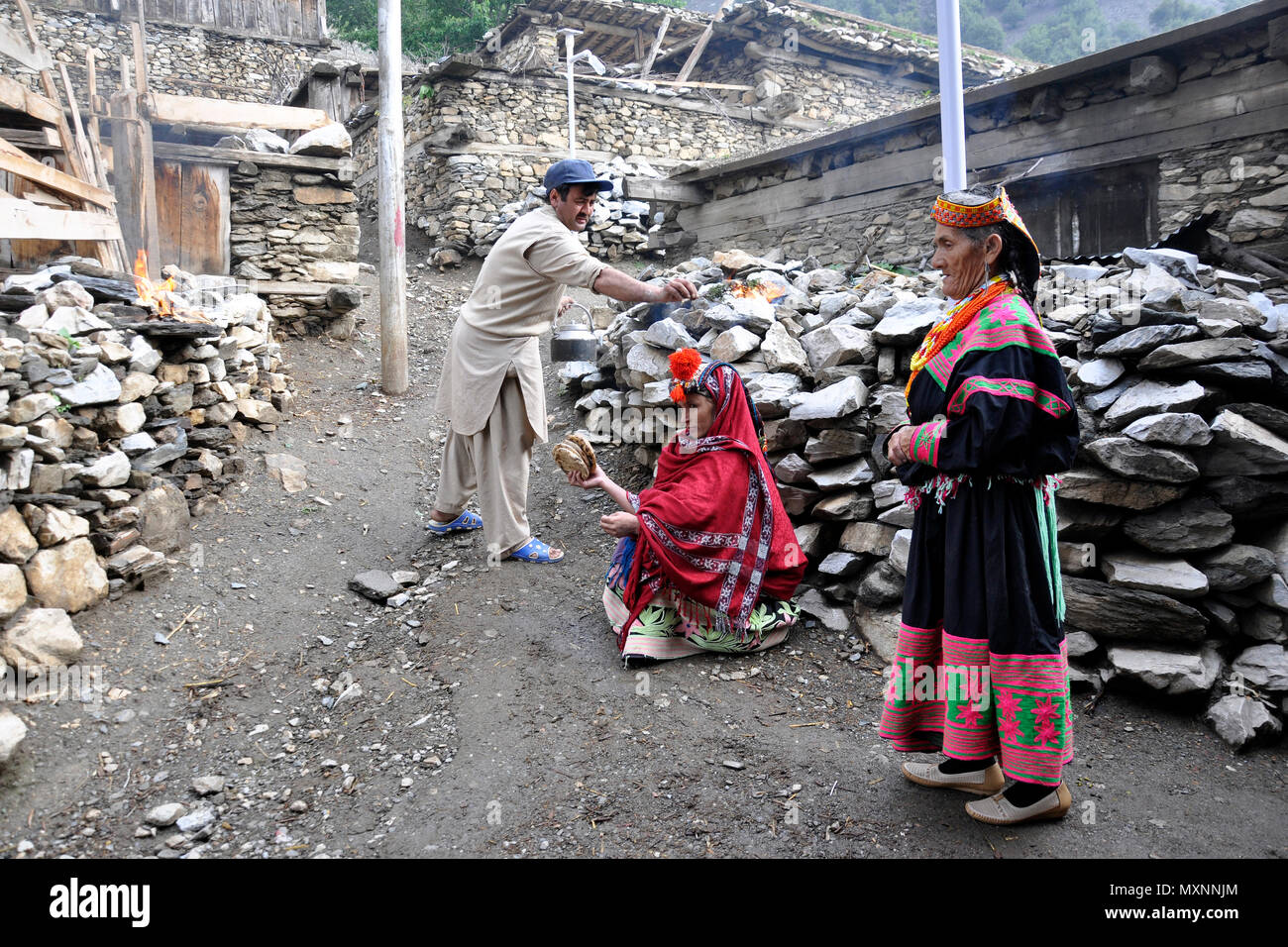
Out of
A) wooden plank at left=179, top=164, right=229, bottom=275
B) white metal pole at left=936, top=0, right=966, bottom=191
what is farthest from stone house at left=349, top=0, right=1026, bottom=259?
white metal pole at left=936, top=0, right=966, bottom=191

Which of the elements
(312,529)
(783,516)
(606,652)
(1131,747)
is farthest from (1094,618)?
(312,529)

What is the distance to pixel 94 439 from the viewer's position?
4.15 metres

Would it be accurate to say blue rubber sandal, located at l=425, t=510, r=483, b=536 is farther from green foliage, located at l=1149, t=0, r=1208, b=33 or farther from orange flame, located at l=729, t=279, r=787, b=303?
green foliage, located at l=1149, t=0, r=1208, b=33

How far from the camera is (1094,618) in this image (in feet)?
11.0

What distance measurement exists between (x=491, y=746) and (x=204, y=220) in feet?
20.8

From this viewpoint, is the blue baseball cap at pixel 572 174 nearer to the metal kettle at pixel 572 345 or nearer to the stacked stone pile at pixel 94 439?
the metal kettle at pixel 572 345

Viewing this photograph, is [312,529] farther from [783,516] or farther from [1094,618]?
[1094,618]

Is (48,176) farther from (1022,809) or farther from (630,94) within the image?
(630,94)

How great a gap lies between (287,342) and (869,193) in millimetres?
6179

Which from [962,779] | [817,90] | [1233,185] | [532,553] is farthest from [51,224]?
[817,90]

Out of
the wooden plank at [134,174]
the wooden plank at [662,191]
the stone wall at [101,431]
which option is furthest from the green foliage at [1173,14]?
the stone wall at [101,431]

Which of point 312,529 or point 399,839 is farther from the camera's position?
point 312,529

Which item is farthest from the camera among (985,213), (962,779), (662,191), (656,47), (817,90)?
(656,47)

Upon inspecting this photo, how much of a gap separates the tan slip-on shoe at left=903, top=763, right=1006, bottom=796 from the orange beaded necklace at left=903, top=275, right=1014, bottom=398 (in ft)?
4.15
